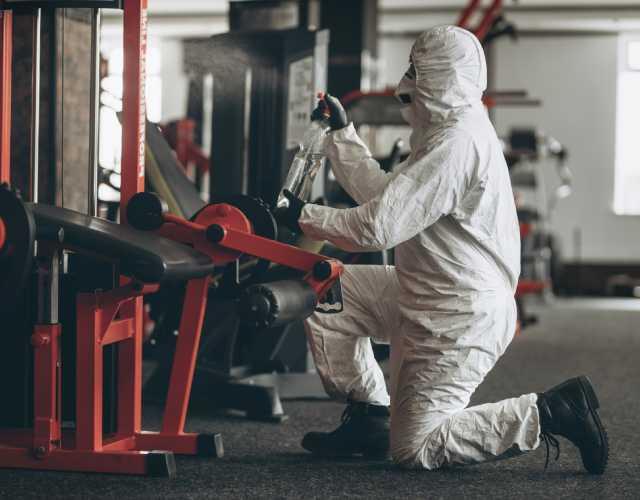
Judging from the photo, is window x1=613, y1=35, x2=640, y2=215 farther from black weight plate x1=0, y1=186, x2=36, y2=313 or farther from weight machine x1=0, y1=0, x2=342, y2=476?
black weight plate x1=0, y1=186, x2=36, y2=313

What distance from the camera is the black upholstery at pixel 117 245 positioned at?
2295mm

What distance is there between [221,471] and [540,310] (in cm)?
668

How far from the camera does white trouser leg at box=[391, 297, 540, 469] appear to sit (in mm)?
2512

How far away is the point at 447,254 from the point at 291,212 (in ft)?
1.37

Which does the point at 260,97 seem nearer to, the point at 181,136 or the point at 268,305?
the point at 268,305

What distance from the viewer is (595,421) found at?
8.34ft

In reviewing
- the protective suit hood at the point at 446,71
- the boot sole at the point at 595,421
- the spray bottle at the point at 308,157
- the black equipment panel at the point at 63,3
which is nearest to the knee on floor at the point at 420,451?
the boot sole at the point at 595,421

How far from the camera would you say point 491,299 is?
8.52 ft

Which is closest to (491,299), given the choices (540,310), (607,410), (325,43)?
(607,410)

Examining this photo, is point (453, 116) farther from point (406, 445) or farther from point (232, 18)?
point (232, 18)

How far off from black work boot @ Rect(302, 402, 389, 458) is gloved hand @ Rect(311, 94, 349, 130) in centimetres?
78

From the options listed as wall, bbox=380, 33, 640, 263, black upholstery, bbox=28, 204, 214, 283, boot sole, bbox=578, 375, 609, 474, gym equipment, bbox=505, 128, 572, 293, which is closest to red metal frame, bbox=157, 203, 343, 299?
black upholstery, bbox=28, 204, 214, 283

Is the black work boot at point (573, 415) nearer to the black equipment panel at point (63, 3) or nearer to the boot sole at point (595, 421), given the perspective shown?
the boot sole at point (595, 421)

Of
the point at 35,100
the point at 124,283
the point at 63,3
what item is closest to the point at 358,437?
the point at 124,283
